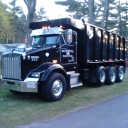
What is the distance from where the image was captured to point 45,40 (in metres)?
9.74

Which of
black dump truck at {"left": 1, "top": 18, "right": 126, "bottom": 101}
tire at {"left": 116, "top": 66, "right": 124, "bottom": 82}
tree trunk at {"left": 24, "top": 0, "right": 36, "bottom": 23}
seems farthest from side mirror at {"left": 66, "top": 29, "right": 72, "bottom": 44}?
tree trunk at {"left": 24, "top": 0, "right": 36, "bottom": 23}

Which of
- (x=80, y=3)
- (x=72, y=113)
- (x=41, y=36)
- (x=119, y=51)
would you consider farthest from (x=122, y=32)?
(x=72, y=113)

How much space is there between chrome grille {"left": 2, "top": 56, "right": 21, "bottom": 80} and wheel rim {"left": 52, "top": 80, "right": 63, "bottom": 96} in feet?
4.39

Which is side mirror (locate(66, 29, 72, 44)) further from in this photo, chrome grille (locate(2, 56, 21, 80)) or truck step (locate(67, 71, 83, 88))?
chrome grille (locate(2, 56, 21, 80))

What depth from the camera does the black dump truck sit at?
831cm

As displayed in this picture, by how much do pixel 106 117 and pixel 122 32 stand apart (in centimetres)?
4105

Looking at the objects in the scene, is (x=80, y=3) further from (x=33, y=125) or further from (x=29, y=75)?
(x=33, y=125)

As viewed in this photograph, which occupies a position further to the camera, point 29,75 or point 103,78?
point 103,78

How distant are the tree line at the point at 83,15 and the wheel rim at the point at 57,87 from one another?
748 centimetres

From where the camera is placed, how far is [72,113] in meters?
7.02

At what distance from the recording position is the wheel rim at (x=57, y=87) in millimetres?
8656

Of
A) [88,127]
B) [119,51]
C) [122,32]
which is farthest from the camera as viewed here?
[122,32]

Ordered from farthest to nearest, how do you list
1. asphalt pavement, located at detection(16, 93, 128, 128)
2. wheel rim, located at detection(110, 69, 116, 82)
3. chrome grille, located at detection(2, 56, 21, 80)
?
wheel rim, located at detection(110, 69, 116, 82), chrome grille, located at detection(2, 56, 21, 80), asphalt pavement, located at detection(16, 93, 128, 128)

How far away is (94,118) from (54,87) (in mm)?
2566
